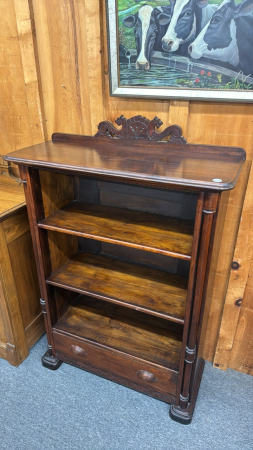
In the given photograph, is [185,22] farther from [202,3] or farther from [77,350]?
[77,350]

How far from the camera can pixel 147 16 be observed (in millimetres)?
1161

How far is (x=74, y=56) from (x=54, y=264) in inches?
38.0

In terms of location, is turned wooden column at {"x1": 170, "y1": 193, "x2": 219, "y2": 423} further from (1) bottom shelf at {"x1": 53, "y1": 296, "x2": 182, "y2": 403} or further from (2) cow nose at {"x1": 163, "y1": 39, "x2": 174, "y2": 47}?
(2) cow nose at {"x1": 163, "y1": 39, "x2": 174, "y2": 47}

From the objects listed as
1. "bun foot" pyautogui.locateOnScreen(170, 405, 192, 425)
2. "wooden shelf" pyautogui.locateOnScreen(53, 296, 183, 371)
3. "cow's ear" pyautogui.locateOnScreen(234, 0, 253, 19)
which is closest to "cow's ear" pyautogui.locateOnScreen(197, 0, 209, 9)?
"cow's ear" pyautogui.locateOnScreen(234, 0, 253, 19)

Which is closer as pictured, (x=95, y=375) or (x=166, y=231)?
(x=166, y=231)

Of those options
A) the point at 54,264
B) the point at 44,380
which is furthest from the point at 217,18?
the point at 44,380

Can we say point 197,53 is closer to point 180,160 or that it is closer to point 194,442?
point 180,160

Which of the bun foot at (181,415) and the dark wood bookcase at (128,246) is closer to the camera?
the dark wood bookcase at (128,246)

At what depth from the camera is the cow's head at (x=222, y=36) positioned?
1047 millimetres

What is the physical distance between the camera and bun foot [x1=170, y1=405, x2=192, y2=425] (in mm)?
1439

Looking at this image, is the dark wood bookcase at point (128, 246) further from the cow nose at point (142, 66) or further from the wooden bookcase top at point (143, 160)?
the cow nose at point (142, 66)

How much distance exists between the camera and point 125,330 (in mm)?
1607

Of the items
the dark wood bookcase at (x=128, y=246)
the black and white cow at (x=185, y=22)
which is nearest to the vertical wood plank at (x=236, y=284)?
the dark wood bookcase at (x=128, y=246)

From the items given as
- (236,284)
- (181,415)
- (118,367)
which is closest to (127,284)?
(118,367)
